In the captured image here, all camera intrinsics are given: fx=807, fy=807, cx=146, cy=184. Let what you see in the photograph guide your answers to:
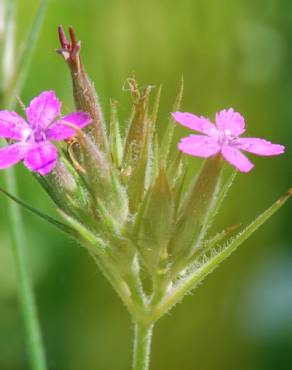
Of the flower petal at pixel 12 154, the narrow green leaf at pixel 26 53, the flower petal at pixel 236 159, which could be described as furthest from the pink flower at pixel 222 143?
the narrow green leaf at pixel 26 53

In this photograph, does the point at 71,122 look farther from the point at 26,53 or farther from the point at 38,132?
the point at 26,53

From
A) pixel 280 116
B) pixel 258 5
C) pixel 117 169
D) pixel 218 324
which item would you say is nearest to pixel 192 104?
pixel 280 116

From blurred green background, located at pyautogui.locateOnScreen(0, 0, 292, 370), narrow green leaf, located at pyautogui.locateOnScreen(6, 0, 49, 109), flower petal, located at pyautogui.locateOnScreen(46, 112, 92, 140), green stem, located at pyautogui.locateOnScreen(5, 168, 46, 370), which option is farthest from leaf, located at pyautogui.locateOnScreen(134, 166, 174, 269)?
blurred green background, located at pyautogui.locateOnScreen(0, 0, 292, 370)

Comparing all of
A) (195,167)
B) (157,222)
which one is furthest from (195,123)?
(195,167)

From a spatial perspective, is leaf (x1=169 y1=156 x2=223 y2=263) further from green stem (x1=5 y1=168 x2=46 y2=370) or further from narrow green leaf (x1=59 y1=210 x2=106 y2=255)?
green stem (x1=5 y1=168 x2=46 y2=370)

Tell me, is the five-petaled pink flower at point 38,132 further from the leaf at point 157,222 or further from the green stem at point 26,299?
the green stem at point 26,299

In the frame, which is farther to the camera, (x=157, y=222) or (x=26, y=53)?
(x=26, y=53)
